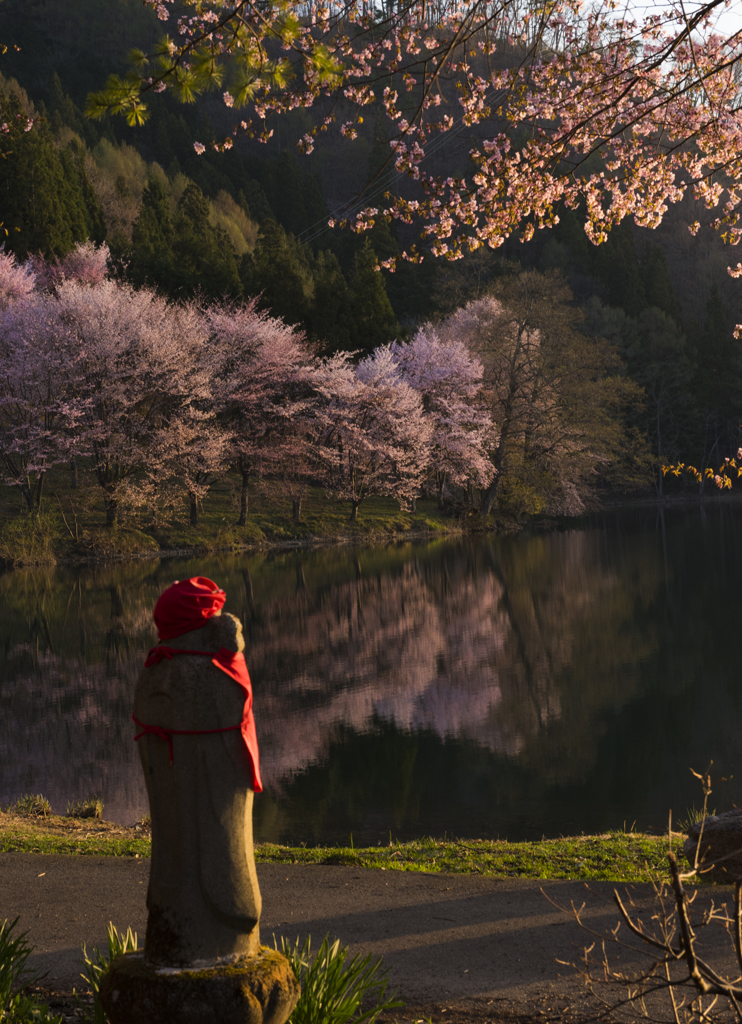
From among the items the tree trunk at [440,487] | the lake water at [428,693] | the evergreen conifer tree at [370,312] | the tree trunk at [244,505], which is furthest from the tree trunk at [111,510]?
the evergreen conifer tree at [370,312]

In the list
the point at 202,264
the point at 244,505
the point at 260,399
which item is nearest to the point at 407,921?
the point at 244,505

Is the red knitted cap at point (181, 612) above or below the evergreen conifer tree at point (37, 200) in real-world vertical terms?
below

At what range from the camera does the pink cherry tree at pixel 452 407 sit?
46094mm

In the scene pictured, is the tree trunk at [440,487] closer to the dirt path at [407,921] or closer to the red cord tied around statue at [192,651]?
the dirt path at [407,921]

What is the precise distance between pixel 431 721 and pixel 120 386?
87.3 feet

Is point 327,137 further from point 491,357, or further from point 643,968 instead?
point 643,968

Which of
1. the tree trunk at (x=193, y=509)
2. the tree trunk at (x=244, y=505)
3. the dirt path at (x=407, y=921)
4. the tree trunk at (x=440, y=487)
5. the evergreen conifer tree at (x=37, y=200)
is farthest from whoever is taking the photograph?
the tree trunk at (x=440, y=487)

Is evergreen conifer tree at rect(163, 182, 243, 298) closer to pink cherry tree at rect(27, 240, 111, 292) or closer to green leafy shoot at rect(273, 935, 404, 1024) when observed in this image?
pink cherry tree at rect(27, 240, 111, 292)

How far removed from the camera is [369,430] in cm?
4581

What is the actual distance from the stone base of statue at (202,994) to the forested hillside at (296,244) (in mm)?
41310

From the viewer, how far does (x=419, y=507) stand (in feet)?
162

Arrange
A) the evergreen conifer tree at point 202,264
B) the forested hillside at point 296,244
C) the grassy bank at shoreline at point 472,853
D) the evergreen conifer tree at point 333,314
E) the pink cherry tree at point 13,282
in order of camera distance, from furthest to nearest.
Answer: the evergreen conifer tree at point 333,314 → the forested hillside at point 296,244 → the evergreen conifer tree at point 202,264 → the pink cherry tree at point 13,282 → the grassy bank at shoreline at point 472,853

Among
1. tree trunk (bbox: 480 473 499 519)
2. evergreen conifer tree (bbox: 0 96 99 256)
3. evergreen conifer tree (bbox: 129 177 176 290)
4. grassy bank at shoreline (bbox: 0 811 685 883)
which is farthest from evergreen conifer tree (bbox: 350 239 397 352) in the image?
grassy bank at shoreline (bbox: 0 811 685 883)

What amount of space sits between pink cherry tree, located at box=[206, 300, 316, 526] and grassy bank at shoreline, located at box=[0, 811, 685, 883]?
3337 cm
